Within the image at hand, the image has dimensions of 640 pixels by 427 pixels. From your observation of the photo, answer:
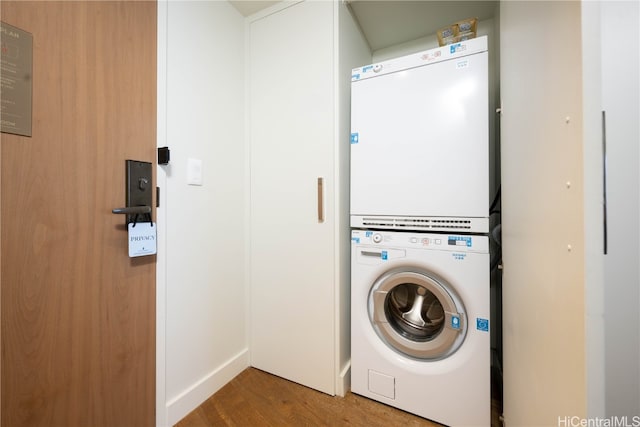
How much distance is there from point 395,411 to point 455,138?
1373 millimetres

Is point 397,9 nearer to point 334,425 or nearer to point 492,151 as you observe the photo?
point 492,151

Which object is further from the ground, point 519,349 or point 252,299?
point 519,349

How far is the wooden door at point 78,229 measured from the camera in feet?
2.47

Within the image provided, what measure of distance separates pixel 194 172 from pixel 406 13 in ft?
5.15

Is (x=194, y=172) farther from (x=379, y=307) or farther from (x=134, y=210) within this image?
(x=379, y=307)

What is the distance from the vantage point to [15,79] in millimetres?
741

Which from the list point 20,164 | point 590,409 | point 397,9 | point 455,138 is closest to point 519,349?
point 590,409

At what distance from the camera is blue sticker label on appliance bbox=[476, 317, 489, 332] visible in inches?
41.9

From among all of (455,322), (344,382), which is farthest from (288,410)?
(455,322)

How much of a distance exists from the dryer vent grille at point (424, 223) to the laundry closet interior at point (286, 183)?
0.13 feet

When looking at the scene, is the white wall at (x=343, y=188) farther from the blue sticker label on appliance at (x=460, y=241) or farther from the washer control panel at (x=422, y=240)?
the blue sticker label on appliance at (x=460, y=241)

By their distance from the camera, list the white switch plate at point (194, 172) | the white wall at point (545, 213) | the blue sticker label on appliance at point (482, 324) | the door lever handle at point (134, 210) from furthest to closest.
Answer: the white switch plate at point (194, 172) → the blue sticker label on appliance at point (482, 324) → the door lever handle at point (134, 210) → the white wall at point (545, 213)

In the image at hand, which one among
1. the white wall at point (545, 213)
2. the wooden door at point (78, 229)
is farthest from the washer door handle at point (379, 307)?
the wooden door at point (78, 229)

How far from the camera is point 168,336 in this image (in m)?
1.15
